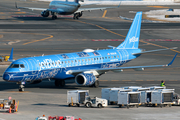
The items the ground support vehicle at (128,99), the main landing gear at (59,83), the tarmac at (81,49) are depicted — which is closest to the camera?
the tarmac at (81,49)

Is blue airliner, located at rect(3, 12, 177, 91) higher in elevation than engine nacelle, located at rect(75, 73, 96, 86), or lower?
higher

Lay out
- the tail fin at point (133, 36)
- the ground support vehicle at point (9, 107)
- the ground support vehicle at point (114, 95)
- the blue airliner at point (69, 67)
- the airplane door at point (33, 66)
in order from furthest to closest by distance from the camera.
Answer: the tail fin at point (133, 36)
the airplane door at point (33, 66)
the blue airliner at point (69, 67)
the ground support vehicle at point (114, 95)
the ground support vehicle at point (9, 107)

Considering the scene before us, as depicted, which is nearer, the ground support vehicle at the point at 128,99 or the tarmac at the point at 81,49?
the tarmac at the point at 81,49

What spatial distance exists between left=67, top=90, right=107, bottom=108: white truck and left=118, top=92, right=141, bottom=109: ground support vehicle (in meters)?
1.61

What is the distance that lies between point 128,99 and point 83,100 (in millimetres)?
4661

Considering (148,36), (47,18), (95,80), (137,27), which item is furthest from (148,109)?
(47,18)

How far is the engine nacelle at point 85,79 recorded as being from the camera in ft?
163

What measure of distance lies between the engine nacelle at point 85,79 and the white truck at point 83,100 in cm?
956

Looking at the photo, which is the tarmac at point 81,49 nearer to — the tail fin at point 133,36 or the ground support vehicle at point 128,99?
the ground support vehicle at point 128,99

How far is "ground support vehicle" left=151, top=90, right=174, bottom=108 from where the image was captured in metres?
40.0

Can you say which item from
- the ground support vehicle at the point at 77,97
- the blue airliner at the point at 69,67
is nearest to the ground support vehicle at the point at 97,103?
the ground support vehicle at the point at 77,97

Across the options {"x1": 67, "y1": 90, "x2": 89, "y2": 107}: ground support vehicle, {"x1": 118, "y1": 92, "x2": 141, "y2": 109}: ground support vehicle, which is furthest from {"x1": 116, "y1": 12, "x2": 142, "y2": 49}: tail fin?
{"x1": 67, "y1": 90, "x2": 89, "y2": 107}: ground support vehicle

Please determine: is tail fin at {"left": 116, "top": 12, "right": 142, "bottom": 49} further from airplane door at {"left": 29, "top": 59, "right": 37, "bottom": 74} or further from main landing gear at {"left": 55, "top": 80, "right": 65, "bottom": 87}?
airplane door at {"left": 29, "top": 59, "right": 37, "bottom": 74}

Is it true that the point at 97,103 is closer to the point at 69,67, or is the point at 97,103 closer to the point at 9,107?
the point at 9,107
